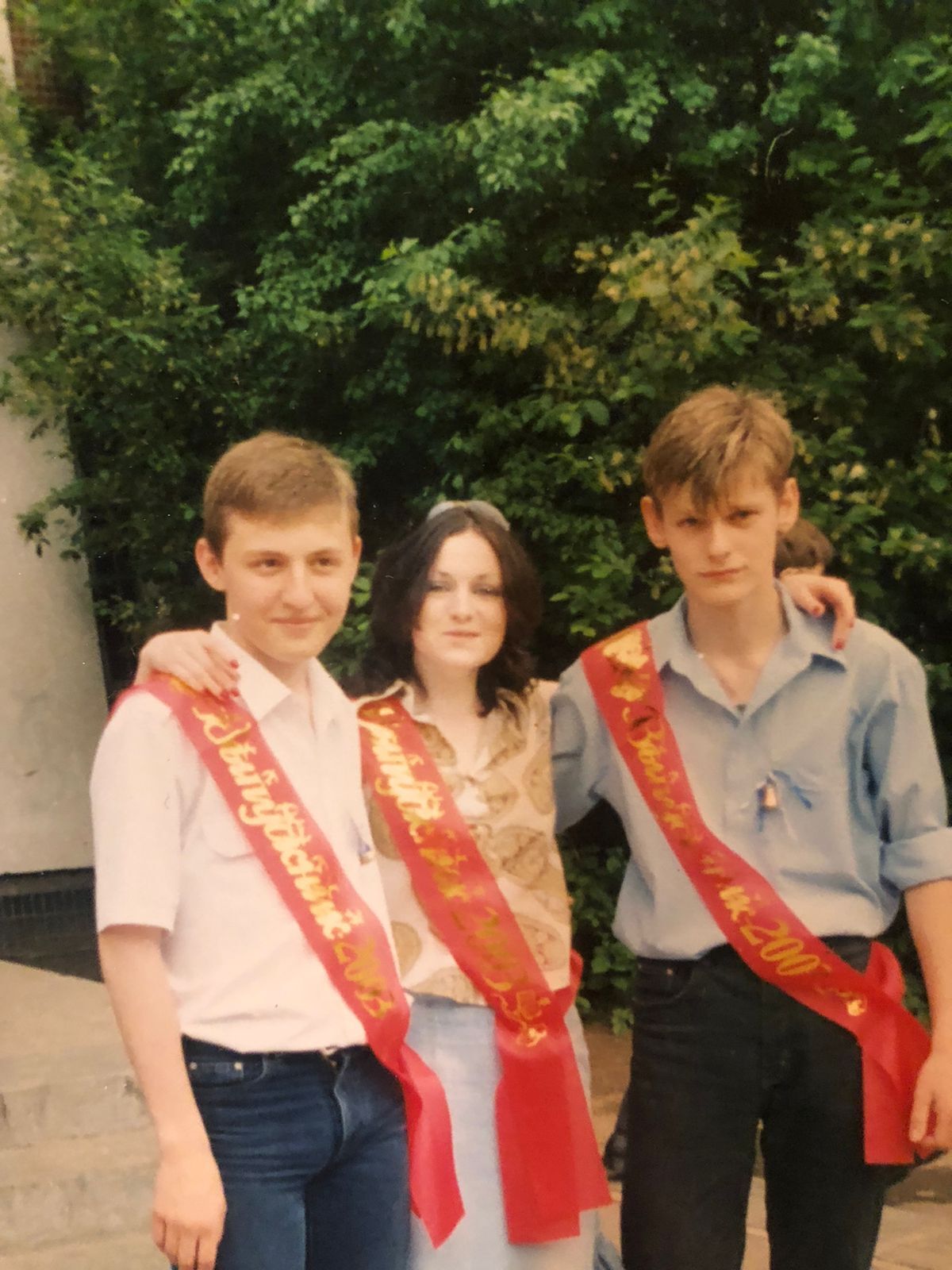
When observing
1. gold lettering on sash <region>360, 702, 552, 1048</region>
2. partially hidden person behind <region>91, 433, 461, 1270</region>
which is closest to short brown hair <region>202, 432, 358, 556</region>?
partially hidden person behind <region>91, 433, 461, 1270</region>

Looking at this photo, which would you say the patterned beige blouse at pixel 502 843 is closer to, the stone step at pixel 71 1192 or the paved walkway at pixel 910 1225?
the paved walkway at pixel 910 1225

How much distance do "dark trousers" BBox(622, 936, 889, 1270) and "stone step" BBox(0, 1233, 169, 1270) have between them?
78.9 inches

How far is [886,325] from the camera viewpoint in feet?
17.8

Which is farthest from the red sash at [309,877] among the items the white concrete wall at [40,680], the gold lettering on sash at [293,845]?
the white concrete wall at [40,680]

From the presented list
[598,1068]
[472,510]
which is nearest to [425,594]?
[472,510]

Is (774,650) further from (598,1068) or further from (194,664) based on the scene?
(598,1068)

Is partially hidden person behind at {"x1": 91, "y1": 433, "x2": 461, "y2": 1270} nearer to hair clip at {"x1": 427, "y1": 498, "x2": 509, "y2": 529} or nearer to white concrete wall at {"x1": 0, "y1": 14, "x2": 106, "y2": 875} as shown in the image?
hair clip at {"x1": 427, "y1": 498, "x2": 509, "y2": 529}

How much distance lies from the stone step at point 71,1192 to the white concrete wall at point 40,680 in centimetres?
472

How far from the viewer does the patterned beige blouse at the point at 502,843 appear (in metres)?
2.11

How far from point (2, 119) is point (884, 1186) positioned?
8.15 meters

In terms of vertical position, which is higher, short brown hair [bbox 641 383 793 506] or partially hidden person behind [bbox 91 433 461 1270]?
short brown hair [bbox 641 383 793 506]

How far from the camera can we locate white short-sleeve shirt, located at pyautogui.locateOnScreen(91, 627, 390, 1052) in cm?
156

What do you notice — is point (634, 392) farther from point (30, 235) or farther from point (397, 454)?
point (30, 235)

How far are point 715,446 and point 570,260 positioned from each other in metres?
4.42
